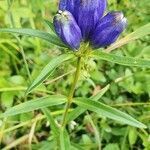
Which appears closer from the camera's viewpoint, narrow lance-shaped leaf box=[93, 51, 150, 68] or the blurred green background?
narrow lance-shaped leaf box=[93, 51, 150, 68]

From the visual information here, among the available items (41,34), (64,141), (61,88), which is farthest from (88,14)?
(61,88)

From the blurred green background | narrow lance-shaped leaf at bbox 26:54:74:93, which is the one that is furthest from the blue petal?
the blurred green background

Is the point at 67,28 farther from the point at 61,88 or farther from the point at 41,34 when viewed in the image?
the point at 61,88

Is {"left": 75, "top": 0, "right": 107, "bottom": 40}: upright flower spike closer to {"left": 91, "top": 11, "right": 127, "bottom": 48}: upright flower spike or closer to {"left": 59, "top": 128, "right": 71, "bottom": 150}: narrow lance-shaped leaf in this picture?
{"left": 91, "top": 11, "right": 127, "bottom": 48}: upright flower spike

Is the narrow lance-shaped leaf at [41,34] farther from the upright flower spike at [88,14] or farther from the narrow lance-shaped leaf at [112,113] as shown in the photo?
the narrow lance-shaped leaf at [112,113]

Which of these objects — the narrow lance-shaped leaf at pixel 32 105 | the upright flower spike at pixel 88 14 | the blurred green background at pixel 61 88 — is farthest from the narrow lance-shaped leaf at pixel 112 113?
the blurred green background at pixel 61 88

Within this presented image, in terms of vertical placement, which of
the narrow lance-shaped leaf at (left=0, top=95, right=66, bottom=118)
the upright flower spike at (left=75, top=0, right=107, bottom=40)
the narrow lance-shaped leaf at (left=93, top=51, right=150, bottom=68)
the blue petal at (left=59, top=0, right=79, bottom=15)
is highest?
the blue petal at (left=59, top=0, right=79, bottom=15)

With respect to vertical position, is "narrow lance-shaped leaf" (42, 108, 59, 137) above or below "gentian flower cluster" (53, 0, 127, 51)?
below

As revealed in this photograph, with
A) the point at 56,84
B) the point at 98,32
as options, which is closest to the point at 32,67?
the point at 56,84
